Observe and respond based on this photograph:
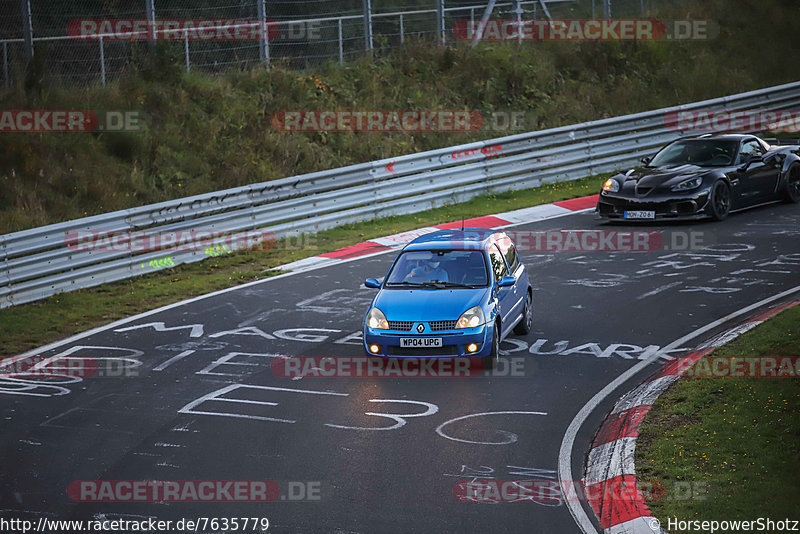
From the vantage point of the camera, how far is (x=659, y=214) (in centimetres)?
1820

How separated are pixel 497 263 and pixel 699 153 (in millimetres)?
8717

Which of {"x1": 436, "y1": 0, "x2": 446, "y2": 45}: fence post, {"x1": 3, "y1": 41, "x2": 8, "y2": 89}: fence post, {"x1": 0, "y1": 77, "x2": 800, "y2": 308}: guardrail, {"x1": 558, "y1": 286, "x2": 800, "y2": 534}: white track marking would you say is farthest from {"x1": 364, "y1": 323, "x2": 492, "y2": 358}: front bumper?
{"x1": 436, "y1": 0, "x2": 446, "y2": 45}: fence post

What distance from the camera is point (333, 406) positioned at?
10102 mm

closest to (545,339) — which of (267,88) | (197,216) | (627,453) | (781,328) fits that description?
(781,328)

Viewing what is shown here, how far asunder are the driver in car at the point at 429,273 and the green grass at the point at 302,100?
884cm

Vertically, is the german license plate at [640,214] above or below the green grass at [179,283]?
above

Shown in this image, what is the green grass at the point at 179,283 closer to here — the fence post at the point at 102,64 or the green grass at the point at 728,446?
the fence post at the point at 102,64

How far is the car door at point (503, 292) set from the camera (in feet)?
38.3

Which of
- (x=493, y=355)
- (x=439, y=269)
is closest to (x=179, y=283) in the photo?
(x=439, y=269)

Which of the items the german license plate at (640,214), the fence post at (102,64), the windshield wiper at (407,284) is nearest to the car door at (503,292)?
the windshield wiper at (407,284)

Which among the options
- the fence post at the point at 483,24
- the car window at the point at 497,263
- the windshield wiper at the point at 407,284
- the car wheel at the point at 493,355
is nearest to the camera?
the car wheel at the point at 493,355

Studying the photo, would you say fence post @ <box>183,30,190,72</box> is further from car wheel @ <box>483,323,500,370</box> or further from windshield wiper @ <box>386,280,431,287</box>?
car wheel @ <box>483,323,500,370</box>

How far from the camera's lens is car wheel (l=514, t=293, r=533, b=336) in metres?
12.6

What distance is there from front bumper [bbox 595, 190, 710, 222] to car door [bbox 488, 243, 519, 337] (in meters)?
6.60
